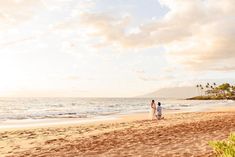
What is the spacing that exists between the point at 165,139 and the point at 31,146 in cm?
637

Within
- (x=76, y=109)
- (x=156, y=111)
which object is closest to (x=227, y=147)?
(x=156, y=111)

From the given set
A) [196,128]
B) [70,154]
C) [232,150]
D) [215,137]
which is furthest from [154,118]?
[232,150]

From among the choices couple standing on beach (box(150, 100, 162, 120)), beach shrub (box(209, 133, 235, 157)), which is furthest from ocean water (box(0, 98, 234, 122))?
beach shrub (box(209, 133, 235, 157))

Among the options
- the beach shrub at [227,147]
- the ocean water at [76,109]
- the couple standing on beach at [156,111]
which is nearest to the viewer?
the beach shrub at [227,147]

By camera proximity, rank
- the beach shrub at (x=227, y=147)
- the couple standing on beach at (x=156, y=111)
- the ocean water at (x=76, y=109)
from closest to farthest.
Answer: the beach shrub at (x=227, y=147), the couple standing on beach at (x=156, y=111), the ocean water at (x=76, y=109)

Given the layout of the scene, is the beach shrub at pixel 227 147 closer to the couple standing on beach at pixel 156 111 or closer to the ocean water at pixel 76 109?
the couple standing on beach at pixel 156 111

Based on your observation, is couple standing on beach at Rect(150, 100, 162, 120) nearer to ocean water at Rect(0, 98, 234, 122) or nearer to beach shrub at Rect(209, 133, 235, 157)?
ocean water at Rect(0, 98, 234, 122)

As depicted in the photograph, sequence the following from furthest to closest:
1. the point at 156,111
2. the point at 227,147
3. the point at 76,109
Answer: the point at 76,109 → the point at 156,111 → the point at 227,147

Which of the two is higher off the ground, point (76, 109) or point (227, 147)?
point (76, 109)

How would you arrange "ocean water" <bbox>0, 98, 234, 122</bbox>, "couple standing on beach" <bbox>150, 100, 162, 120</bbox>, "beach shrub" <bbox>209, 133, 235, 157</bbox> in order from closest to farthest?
"beach shrub" <bbox>209, 133, 235, 157</bbox>, "couple standing on beach" <bbox>150, 100, 162, 120</bbox>, "ocean water" <bbox>0, 98, 234, 122</bbox>

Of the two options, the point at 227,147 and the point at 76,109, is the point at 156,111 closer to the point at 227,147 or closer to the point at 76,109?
the point at 227,147

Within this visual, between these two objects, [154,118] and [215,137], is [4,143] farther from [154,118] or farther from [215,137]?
[154,118]

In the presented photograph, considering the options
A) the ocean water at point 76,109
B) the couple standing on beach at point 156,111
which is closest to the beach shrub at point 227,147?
the couple standing on beach at point 156,111

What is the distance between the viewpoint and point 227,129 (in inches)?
704
